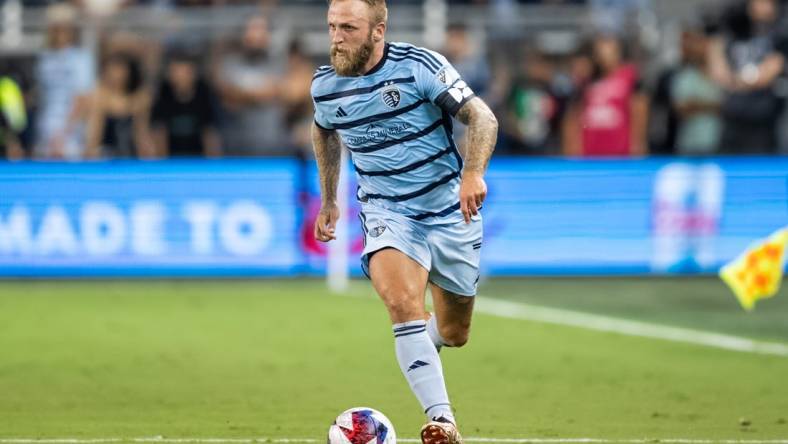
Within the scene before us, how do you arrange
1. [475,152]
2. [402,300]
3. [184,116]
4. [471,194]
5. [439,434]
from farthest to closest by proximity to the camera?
[184,116] < [402,300] < [475,152] < [471,194] < [439,434]

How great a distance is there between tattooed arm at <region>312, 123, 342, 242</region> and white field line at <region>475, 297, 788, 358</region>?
5.24m

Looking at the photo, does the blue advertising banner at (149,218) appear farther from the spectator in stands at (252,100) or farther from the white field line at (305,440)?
the white field line at (305,440)

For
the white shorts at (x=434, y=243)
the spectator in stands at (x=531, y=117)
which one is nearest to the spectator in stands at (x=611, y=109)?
the spectator in stands at (x=531, y=117)

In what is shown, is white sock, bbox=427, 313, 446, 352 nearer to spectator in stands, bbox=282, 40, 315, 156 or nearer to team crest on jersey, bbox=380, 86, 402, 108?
team crest on jersey, bbox=380, 86, 402, 108

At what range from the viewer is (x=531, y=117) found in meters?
18.8

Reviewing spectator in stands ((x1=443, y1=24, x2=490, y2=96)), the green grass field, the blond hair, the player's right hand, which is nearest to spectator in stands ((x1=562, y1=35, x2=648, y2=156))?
spectator in stands ((x1=443, y1=24, x2=490, y2=96))

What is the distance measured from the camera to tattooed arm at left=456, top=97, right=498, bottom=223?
22.9 ft

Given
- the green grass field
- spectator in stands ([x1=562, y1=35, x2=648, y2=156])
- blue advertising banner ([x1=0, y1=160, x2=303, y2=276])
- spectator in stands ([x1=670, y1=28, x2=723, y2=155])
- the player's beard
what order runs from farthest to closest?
spectator in stands ([x1=670, y1=28, x2=723, y2=155]) < spectator in stands ([x1=562, y1=35, x2=648, y2=156]) < blue advertising banner ([x1=0, y1=160, x2=303, y2=276]) < the green grass field < the player's beard

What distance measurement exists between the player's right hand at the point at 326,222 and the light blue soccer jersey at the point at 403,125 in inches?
16.5

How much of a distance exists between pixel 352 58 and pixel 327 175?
878mm

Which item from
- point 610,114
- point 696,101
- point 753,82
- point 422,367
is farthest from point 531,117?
point 422,367

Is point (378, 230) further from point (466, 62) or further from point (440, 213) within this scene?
point (466, 62)

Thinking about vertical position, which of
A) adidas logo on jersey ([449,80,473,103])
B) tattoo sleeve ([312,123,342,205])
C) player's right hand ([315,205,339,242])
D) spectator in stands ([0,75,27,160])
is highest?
adidas logo on jersey ([449,80,473,103])

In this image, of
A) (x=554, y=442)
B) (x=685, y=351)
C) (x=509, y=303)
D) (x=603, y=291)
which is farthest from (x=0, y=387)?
(x=603, y=291)
